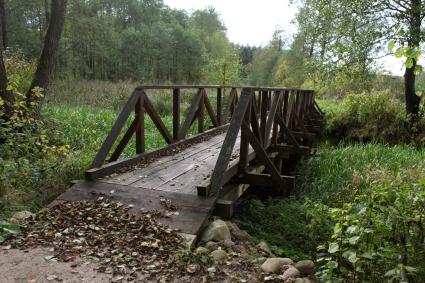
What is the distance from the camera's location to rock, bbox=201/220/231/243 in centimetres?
367

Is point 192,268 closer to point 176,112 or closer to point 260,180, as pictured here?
point 260,180

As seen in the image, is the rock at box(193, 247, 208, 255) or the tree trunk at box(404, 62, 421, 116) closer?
the rock at box(193, 247, 208, 255)

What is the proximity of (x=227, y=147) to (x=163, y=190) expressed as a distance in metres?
0.92

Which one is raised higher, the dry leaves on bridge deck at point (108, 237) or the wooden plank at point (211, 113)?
the wooden plank at point (211, 113)

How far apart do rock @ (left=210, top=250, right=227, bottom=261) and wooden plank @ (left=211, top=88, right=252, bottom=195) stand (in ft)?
3.08

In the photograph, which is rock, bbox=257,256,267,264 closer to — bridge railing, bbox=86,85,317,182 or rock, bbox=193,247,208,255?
rock, bbox=193,247,208,255

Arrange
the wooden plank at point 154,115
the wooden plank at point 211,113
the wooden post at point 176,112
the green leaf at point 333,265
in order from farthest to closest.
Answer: the wooden plank at point 211,113
the wooden post at point 176,112
the wooden plank at point 154,115
the green leaf at point 333,265

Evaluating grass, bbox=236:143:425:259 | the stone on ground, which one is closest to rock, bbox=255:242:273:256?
the stone on ground

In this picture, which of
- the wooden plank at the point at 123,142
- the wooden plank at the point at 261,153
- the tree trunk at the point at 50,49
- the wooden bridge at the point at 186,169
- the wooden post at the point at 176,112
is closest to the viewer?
the wooden bridge at the point at 186,169

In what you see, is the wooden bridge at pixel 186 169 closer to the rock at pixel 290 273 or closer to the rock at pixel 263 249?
the rock at pixel 263 249

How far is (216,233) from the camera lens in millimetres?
3697

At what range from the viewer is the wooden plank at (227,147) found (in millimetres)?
4289

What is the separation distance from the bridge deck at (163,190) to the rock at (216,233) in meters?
0.10

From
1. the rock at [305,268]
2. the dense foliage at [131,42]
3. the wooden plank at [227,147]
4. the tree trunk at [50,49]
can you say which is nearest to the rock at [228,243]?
the rock at [305,268]
